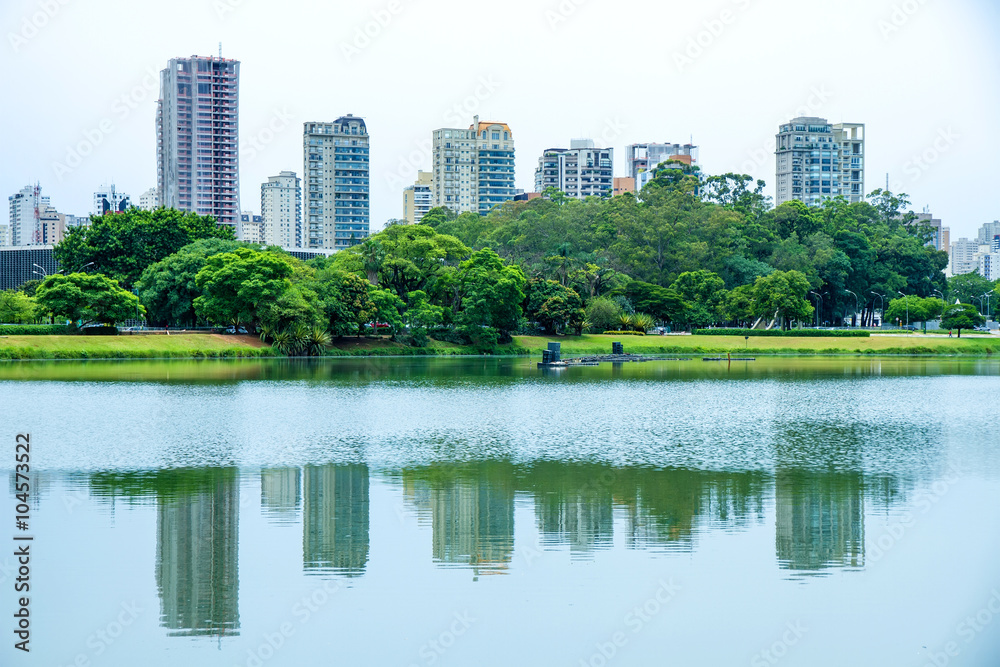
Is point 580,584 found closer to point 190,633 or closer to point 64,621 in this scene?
point 190,633

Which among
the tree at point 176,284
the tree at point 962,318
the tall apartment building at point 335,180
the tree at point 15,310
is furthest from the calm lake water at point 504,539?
the tall apartment building at point 335,180

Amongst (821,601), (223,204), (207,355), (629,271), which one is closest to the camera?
(821,601)

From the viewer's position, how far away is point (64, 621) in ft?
36.7

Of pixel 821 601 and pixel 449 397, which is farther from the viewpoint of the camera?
pixel 449 397

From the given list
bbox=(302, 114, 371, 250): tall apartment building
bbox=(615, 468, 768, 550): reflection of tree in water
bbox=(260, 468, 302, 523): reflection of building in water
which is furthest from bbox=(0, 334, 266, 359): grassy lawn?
bbox=(302, 114, 371, 250): tall apartment building

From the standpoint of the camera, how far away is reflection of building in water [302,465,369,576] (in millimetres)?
→ 13344

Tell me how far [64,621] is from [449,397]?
24.7 m

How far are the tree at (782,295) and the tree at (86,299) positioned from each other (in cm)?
4983

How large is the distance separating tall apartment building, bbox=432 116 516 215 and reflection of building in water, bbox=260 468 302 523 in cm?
17698

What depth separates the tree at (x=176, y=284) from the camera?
220 ft

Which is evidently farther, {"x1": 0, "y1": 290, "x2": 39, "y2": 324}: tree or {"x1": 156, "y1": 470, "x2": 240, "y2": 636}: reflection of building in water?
{"x1": 0, "y1": 290, "x2": 39, "y2": 324}: tree

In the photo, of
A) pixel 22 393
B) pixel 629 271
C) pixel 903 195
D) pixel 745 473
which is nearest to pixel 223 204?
pixel 629 271

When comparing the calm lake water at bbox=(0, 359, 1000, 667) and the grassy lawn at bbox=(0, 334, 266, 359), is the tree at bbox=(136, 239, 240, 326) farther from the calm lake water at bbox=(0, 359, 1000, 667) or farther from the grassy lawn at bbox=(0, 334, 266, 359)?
the calm lake water at bbox=(0, 359, 1000, 667)

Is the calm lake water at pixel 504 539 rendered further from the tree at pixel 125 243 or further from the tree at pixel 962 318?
the tree at pixel 962 318
